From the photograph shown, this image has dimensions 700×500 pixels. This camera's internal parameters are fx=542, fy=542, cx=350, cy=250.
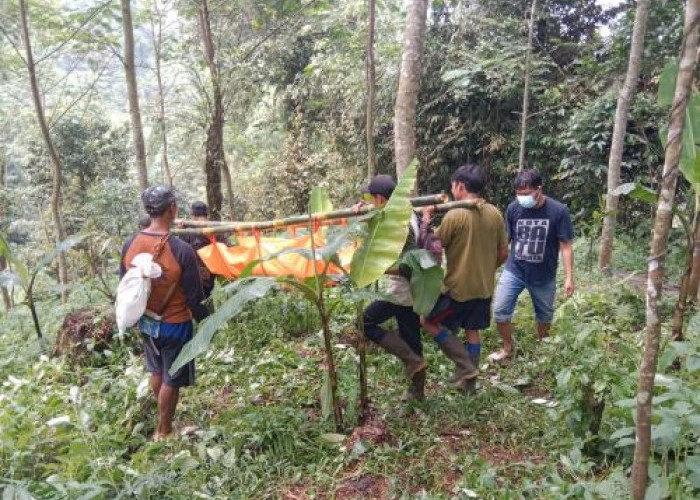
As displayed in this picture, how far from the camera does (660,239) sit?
5.93ft

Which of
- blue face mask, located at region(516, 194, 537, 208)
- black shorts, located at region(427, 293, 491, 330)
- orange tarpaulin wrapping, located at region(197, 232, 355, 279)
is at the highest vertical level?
blue face mask, located at region(516, 194, 537, 208)

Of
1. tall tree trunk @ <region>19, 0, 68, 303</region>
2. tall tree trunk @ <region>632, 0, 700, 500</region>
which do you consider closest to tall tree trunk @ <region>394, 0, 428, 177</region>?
tall tree trunk @ <region>632, 0, 700, 500</region>

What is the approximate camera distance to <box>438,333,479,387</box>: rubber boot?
142 inches

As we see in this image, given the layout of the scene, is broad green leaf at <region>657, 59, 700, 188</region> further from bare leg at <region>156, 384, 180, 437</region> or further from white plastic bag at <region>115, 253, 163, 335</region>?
bare leg at <region>156, 384, 180, 437</region>

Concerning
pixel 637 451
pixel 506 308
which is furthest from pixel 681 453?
pixel 506 308

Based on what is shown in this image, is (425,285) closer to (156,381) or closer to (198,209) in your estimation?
(156,381)

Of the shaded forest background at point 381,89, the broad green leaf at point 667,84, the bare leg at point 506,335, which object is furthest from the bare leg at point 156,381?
the shaded forest background at point 381,89

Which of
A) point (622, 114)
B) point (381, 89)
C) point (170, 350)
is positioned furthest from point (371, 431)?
point (381, 89)

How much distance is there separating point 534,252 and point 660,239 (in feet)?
8.15

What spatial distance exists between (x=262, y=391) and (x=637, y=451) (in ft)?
8.71

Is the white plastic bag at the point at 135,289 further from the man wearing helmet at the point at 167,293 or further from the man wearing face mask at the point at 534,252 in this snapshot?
the man wearing face mask at the point at 534,252

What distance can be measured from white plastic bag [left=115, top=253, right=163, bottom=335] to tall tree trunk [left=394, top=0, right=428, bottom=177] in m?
2.51

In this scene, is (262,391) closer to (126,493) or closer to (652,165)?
(126,493)

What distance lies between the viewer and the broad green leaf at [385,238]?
112 inches
